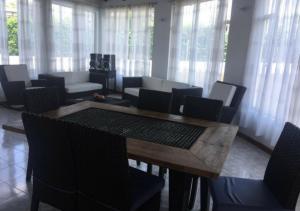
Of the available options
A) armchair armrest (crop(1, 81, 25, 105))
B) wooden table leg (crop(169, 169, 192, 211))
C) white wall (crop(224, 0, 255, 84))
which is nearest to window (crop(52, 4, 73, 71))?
armchair armrest (crop(1, 81, 25, 105))

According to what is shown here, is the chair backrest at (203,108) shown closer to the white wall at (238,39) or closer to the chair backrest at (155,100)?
the chair backrest at (155,100)

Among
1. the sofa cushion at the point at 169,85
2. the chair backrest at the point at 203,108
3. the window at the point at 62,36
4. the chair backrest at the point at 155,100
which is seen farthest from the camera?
the window at the point at 62,36

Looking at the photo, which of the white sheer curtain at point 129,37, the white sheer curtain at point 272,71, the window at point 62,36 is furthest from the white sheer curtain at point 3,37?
the white sheer curtain at point 272,71

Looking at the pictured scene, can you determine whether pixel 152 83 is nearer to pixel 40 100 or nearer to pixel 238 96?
pixel 238 96

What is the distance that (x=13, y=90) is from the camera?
4.78 meters

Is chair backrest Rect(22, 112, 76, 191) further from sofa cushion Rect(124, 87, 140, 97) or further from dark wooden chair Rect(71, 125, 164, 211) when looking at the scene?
sofa cushion Rect(124, 87, 140, 97)

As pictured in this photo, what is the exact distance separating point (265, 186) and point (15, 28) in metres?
5.68

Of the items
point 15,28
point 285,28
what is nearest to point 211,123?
point 285,28

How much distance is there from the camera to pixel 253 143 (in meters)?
3.96

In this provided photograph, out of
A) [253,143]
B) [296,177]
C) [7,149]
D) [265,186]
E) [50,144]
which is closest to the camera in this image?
[296,177]

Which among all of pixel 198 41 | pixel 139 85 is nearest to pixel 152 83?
pixel 139 85

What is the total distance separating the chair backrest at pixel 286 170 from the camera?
1.40m

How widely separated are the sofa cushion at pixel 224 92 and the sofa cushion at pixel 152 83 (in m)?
1.63

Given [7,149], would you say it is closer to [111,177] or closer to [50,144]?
[50,144]
